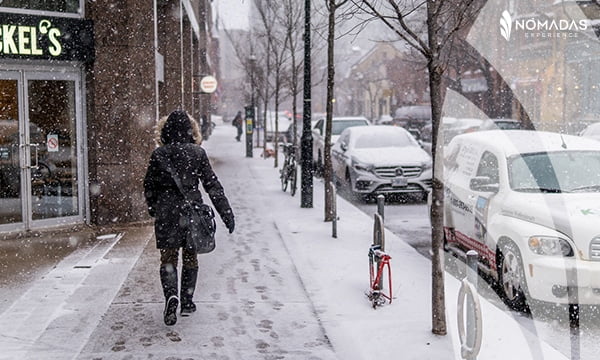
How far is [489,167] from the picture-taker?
866cm

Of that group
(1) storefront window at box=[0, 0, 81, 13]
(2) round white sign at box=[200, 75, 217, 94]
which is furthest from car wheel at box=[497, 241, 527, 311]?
(2) round white sign at box=[200, 75, 217, 94]

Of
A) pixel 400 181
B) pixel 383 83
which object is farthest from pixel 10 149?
pixel 383 83

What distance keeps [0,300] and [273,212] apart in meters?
6.63

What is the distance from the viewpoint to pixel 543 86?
39.8m

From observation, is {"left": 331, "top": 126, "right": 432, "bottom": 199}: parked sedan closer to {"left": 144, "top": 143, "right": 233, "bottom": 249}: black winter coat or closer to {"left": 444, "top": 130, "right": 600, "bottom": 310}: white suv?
{"left": 444, "top": 130, "right": 600, "bottom": 310}: white suv

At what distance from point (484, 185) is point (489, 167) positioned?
69 cm

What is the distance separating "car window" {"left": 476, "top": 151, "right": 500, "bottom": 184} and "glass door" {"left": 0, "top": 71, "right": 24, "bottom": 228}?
647 cm

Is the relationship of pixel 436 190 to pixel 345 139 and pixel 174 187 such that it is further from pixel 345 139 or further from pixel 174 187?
pixel 345 139

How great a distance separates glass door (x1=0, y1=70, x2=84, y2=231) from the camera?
11.1 meters

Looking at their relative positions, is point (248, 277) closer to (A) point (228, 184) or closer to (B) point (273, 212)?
(B) point (273, 212)

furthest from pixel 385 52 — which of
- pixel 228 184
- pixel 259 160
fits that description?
pixel 228 184

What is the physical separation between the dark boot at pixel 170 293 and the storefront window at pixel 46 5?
237 inches

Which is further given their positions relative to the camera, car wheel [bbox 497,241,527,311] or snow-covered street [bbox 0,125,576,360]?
car wheel [bbox 497,241,527,311]

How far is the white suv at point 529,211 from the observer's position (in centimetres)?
673
